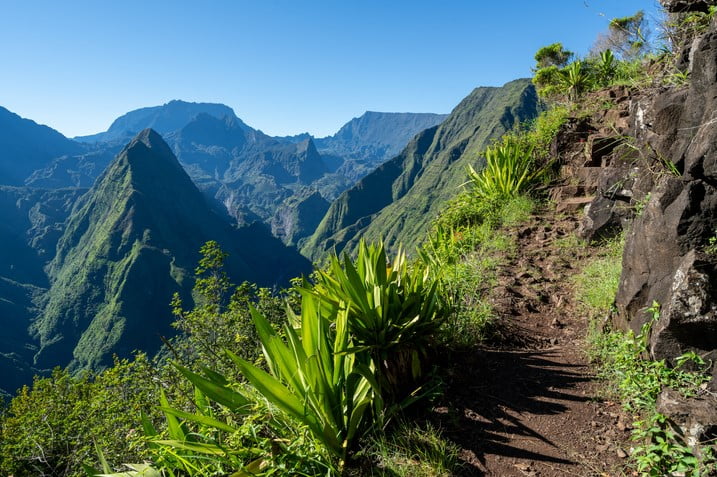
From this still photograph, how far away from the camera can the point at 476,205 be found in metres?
7.85

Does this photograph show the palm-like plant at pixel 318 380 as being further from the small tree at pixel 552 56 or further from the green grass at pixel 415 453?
the small tree at pixel 552 56

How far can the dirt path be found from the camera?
2396 millimetres

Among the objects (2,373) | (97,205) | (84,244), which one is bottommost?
(2,373)

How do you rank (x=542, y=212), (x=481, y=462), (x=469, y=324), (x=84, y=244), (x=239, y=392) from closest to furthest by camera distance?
1. (x=481, y=462)
2. (x=239, y=392)
3. (x=469, y=324)
4. (x=542, y=212)
5. (x=84, y=244)

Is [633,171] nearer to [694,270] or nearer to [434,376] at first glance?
[694,270]

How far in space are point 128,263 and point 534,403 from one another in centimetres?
14672

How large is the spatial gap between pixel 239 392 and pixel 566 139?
7.73 m

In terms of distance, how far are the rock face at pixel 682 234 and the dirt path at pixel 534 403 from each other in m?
0.59

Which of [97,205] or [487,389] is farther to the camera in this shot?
[97,205]

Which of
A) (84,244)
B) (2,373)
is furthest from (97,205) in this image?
(2,373)

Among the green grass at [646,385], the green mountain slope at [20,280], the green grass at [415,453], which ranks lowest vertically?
the green mountain slope at [20,280]

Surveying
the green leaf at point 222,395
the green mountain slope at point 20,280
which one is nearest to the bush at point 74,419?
the green leaf at point 222,395

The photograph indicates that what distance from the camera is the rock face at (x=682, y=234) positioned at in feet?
8.13

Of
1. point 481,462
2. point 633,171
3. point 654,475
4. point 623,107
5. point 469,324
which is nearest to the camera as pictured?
point 654,475
